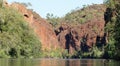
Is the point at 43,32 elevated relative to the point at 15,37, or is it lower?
elevated

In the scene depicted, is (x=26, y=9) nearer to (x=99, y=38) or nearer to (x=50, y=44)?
(x=50, y=44)

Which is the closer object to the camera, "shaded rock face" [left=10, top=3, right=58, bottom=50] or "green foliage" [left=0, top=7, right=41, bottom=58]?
"green foliage" [left=0, top=7, right=41, bottom=58]

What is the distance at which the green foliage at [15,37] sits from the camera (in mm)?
71812

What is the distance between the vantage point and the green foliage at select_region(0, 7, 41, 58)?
236ft

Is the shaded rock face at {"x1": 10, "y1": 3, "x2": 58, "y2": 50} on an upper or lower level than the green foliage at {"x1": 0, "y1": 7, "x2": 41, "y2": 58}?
upper

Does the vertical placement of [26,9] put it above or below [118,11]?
above

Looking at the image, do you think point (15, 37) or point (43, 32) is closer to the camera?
point (15, 37)

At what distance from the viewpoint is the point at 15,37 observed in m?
79.9

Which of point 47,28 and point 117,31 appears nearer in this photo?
point 117,31

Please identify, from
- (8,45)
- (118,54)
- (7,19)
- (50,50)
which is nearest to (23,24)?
(7,19)

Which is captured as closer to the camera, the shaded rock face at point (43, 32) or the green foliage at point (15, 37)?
the green foliage at point (15, 37)

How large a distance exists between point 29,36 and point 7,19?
59.5 feet

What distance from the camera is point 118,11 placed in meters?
67.2

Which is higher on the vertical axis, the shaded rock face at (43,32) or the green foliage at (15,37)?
the shaded rock face at (43,32)
